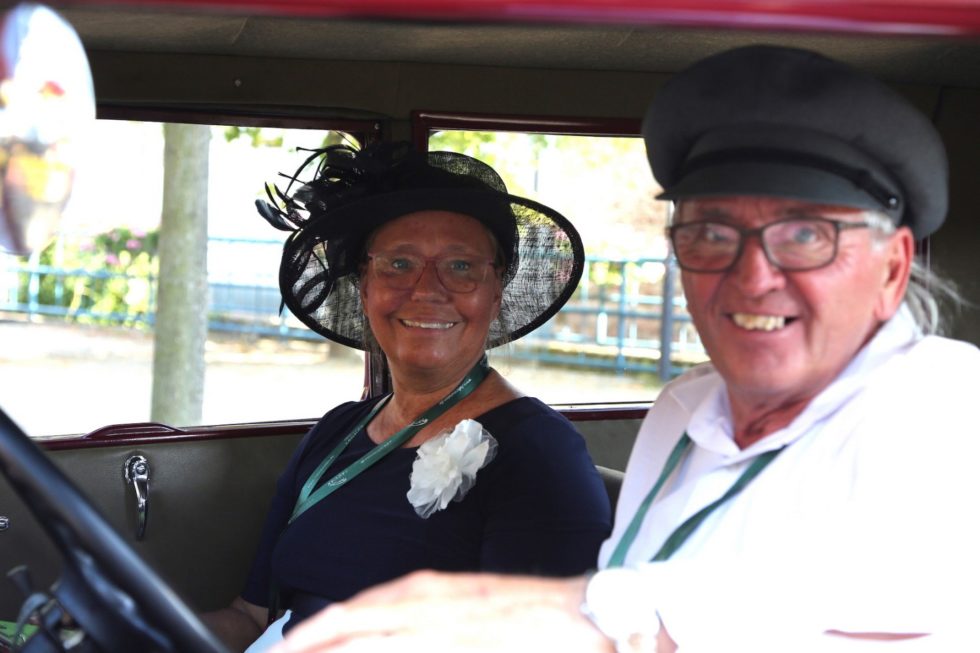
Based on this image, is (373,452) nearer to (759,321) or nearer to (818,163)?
(759,321)

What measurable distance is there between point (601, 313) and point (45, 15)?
36.2 ft

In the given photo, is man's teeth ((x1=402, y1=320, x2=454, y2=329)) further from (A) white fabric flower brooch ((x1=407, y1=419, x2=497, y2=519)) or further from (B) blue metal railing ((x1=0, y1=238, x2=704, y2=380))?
(B) blue metal railing ((x1=0, y1=238, x2=704, y2=380))

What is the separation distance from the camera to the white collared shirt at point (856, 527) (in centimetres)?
135

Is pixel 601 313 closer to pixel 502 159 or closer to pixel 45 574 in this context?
pixel 502 159

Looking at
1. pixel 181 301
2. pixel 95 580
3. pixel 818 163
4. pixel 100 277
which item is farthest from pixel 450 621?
pixel 100 277

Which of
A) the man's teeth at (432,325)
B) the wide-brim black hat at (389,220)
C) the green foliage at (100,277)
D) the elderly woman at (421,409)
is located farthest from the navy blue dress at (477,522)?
the green foliage at (100,277)

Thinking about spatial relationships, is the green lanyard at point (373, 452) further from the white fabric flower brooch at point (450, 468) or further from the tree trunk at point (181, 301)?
the tree trunk at point (181, 301)

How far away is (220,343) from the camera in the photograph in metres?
15.3

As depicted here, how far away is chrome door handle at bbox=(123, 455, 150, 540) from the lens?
3107 millimetres

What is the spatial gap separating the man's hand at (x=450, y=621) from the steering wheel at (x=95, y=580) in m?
0.13

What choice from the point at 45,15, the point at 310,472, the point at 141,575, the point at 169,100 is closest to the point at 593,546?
the point at 310,472

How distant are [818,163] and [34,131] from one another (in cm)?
96

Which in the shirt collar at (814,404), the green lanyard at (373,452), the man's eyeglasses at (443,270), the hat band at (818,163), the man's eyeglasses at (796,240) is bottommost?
the green lanyard at (373,452)

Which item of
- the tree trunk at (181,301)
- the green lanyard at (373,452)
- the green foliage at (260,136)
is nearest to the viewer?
the green lanyard at (373,452)
